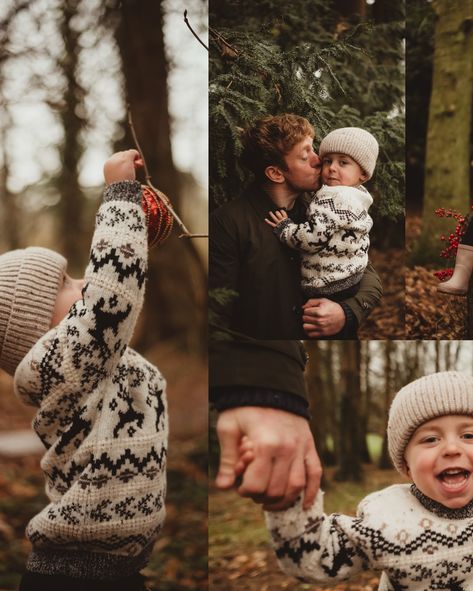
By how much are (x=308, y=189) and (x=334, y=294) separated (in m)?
0.32

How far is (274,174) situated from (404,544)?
112 cm

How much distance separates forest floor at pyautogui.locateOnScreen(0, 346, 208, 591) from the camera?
342cm

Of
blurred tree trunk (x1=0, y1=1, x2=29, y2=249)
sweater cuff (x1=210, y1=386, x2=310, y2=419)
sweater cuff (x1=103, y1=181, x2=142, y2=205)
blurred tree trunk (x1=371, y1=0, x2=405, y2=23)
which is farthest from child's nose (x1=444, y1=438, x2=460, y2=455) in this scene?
blurred tree trunk (x1=0, y1=1, x2=29, y2=249)

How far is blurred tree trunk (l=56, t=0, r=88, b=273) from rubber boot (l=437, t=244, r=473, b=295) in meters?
2.85

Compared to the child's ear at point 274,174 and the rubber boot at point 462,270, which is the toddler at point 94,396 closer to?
the child's ear at point 274,174

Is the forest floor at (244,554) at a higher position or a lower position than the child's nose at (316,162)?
lower

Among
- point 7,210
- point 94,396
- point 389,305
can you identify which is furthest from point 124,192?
point 7,210

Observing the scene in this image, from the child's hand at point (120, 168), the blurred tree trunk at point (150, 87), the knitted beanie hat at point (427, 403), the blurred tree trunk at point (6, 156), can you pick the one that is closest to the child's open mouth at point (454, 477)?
the knitted beanie hat at point (427, 403)

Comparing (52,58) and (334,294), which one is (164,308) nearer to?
(52,58)

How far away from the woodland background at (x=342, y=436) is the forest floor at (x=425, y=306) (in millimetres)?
34

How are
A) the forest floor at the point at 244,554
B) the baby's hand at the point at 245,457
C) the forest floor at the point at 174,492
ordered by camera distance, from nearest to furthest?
1. the baby's hand at the point at 245,457
2. the forest floor at the point at 244,554
3. the forest floor at the point at 174,492

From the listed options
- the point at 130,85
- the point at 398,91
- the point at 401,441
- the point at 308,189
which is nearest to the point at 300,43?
the point at 398,91

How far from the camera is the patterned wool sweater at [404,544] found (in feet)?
5.90

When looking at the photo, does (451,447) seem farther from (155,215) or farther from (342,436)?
(155,215)
